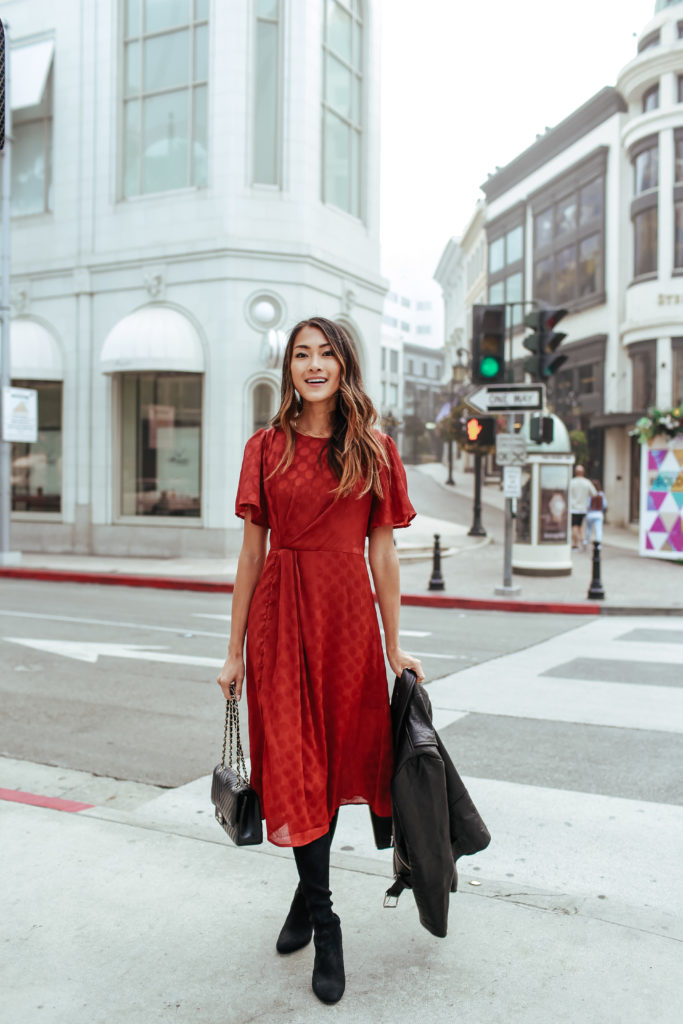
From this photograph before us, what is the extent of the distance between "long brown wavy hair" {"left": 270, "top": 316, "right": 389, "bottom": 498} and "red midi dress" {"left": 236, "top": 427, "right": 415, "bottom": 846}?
4 cm

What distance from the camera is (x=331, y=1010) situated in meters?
2.68

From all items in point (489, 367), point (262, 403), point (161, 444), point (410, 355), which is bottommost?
point (161, 444)

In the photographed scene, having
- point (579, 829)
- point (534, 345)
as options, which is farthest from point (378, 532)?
point (534, 345)

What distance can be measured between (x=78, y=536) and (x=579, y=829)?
1773cm

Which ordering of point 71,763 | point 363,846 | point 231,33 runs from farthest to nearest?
point 231,33, point 71,763, point 363,846

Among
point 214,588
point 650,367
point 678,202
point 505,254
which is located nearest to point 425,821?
point 214,588

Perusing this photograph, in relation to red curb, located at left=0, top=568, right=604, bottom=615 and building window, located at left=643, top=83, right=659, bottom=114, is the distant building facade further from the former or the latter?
red curb, located at left=0, top=568, right=604, bottom=615

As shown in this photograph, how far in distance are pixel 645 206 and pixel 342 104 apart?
12243mm

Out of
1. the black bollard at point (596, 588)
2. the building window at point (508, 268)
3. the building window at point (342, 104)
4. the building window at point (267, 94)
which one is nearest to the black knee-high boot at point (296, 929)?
the black bollard at point (596, 588)

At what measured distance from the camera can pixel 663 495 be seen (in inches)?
727

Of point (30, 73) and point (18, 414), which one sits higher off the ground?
point (30, 73)

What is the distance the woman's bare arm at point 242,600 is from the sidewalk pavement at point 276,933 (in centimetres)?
86

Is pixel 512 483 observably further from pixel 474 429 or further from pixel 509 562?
pixel 509 562

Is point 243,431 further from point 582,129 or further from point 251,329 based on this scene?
point 582,129
